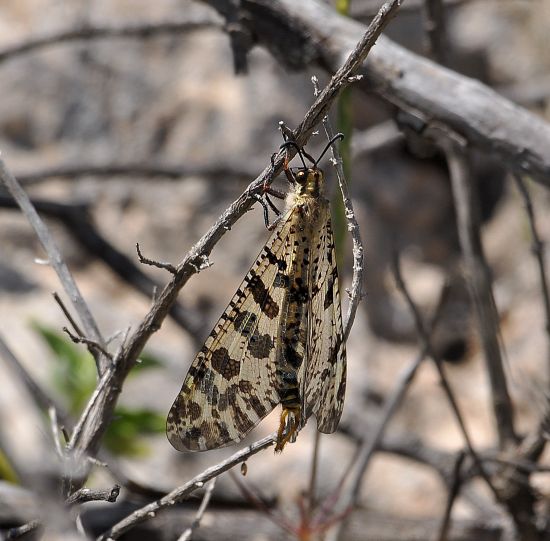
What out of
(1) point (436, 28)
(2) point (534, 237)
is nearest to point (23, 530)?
(2) point (534, 237)

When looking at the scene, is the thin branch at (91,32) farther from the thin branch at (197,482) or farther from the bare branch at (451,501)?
the thin branch at (197,482)

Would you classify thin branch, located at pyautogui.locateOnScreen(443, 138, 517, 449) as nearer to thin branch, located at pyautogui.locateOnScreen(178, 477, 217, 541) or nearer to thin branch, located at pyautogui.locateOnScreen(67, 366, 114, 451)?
thin branch, located at pyautogui.locateOnScreen(178, 477, 217, 541)

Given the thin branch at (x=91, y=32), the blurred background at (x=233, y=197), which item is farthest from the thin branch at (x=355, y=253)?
the blurred background at (x=233, y=197)

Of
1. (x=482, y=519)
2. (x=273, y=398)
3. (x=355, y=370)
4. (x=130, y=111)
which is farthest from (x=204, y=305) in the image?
(x=273, y=398)

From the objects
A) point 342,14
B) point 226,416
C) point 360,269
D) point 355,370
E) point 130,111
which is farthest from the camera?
point 130,111

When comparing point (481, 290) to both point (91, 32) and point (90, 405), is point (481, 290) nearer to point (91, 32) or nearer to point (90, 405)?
point (90, 405)

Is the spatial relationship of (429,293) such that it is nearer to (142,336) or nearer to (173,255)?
(173,255)
